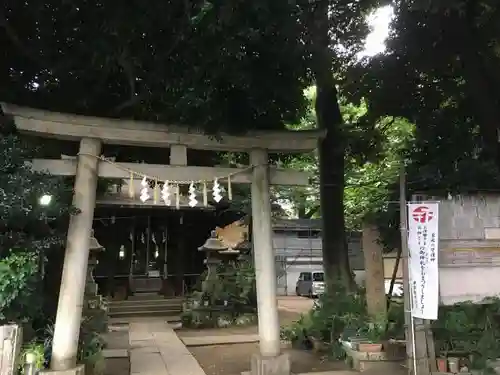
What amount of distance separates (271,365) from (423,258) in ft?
8.97

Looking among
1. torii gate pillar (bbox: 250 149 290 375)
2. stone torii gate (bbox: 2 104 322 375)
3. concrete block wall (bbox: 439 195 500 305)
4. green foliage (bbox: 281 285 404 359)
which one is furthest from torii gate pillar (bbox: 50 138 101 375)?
concrete block wall (bbox: 439 195 500 305)

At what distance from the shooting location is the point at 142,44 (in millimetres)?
6887

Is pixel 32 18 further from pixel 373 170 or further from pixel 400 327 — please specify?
pixel 373 170

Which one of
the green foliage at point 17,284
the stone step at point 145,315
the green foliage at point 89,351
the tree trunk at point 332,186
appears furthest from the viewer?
the stone step at point 145,315

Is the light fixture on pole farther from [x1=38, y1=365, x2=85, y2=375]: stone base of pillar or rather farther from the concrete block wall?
the concrete block wall

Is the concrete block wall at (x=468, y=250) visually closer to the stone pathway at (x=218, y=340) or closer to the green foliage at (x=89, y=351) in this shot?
the green foliage at (x=89, y=351)

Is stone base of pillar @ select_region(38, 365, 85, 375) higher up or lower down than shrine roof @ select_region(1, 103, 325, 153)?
lower down

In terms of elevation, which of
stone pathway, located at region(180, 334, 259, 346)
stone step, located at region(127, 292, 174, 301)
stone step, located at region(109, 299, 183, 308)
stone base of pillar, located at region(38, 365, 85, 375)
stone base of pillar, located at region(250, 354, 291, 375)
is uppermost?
stone step, located at region(127, 292, 174, 301)

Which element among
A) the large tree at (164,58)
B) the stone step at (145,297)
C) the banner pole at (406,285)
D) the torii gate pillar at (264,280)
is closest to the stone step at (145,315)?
the stone step at (145,297)

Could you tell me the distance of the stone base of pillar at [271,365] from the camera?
680 cm

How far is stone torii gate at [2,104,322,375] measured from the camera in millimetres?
6215

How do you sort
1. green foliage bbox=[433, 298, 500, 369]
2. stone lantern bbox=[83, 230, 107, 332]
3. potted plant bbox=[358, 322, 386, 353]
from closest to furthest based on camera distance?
green foliage bbox=[433, 298, 500, 369], potted plant bbox=[358, 322, 386, 353], stone lantern bbox=[83, 230, 107, 332]

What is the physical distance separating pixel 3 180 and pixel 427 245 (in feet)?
18.5

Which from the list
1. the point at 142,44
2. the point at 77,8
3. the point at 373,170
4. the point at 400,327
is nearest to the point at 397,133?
the point at 373,170
